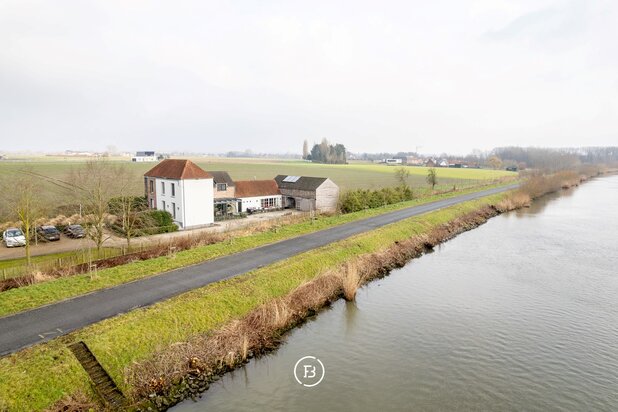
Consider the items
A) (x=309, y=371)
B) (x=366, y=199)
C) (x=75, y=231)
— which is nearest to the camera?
(x=309, y=371)

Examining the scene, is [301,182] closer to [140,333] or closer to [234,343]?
[234,343]

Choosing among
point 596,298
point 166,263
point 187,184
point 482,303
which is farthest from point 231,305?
point 187,184

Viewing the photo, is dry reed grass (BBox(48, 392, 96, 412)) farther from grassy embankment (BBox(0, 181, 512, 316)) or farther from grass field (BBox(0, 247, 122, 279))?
grass field (BBox(0, 247, 122, 279))

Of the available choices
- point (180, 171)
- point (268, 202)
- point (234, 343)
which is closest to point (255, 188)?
point (268, 202)

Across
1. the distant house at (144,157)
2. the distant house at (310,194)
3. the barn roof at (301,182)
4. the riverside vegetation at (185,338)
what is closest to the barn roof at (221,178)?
the barn roof at (301,182)

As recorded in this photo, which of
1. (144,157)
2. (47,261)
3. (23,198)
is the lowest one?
(47,261)

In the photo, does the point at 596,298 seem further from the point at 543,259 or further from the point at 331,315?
the point at 331,315

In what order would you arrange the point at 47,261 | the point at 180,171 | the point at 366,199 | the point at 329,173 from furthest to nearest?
the point at 329,173
the point at 366,199
the point at 180,171
the point at 47,261
